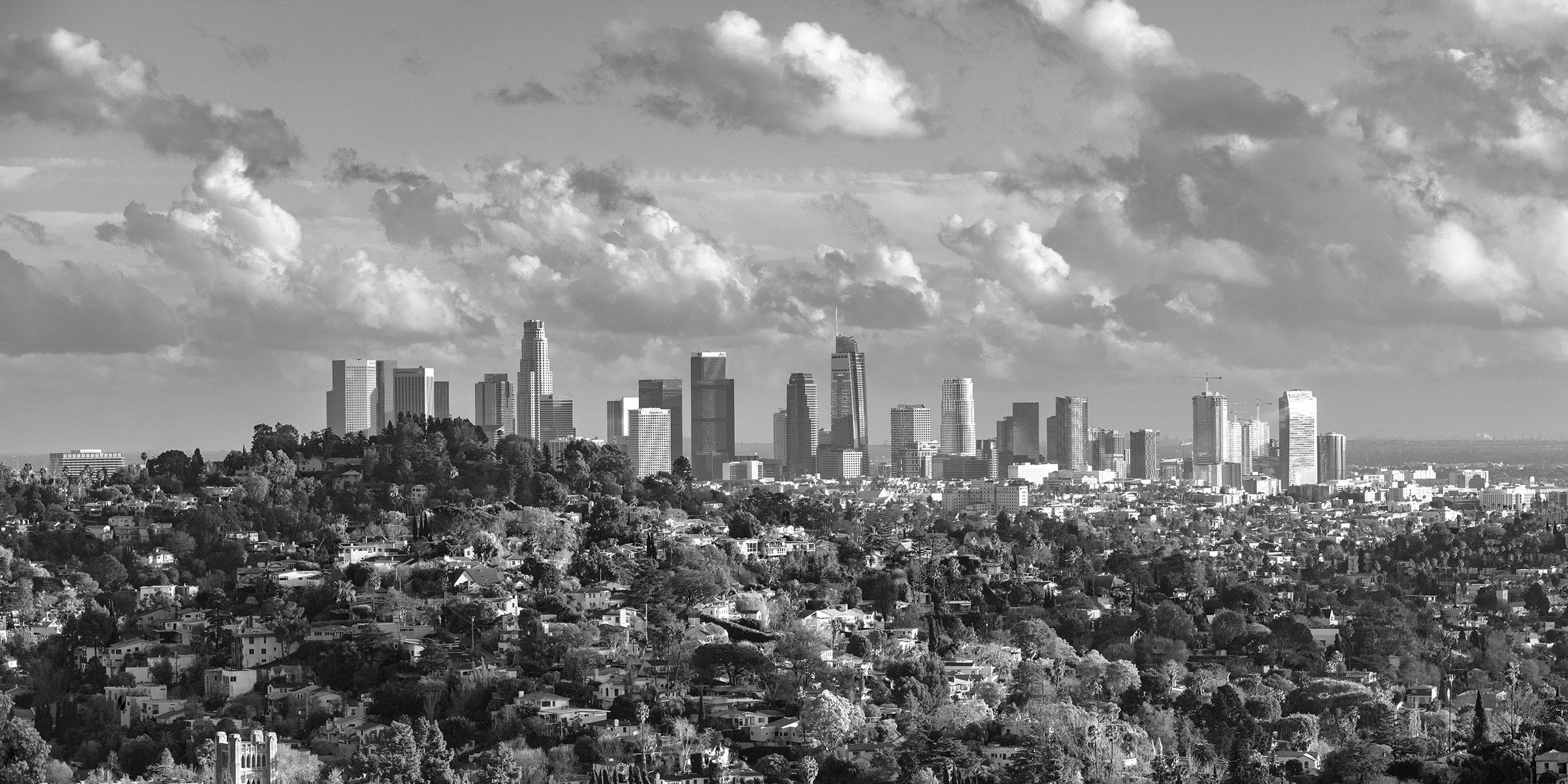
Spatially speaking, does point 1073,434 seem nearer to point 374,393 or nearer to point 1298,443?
point 1298,443

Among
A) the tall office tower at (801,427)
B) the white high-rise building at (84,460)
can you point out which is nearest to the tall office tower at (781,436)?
the tall office tower at (801,427)

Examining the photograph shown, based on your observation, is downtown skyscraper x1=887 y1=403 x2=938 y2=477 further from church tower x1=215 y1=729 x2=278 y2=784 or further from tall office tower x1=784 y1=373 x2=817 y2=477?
church tower x1=215 y1=729 x2=278 y2=784

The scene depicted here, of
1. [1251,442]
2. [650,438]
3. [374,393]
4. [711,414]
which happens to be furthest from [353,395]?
[1251,442]

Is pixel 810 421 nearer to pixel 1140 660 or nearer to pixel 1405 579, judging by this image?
pixel 1405 579

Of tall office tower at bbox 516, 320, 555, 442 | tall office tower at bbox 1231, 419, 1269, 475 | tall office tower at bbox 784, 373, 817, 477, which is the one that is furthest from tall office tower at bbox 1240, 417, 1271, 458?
tall office tower at bbox 516, 320, 555, 442

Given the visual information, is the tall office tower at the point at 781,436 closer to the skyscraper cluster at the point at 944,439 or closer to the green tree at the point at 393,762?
the skyscraper cluster at the point at 944,439

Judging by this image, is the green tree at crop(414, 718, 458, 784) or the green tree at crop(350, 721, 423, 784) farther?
the green tree at crop(414, 718, 458, 784)

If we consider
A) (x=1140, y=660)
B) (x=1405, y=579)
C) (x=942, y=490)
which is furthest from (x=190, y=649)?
(x=942, y=490)
